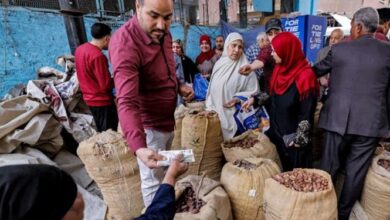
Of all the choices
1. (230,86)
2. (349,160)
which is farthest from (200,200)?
(230,86)

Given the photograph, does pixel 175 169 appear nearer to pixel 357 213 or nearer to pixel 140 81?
pixel 140 81

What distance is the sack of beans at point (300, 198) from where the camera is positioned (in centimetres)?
149

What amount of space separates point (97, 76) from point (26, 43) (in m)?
1.09

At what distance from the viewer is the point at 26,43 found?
117 inches

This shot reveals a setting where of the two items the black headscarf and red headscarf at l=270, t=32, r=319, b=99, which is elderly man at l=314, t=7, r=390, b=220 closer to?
red headscarf at l=270, t=32, r=319, b=99

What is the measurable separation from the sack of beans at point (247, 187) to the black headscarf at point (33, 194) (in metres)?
1.21

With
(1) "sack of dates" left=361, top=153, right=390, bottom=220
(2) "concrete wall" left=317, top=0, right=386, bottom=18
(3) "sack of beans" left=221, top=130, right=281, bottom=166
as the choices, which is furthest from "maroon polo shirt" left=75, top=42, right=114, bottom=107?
(2) "concrete wall" left=317, top=0, right=386, bottom=18

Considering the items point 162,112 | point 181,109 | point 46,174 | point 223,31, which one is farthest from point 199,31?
point 46,174

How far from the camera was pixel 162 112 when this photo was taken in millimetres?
1469

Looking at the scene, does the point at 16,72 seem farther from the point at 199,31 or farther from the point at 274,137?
the point at 199,31

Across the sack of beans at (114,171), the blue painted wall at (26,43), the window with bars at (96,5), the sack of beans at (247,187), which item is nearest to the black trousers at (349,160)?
the sack of beans at (247,187)

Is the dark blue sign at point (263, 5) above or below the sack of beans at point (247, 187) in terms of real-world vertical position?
above

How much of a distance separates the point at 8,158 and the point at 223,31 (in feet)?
14.0

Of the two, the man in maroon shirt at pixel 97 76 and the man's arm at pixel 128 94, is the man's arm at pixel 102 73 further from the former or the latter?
the man's arm at pixel 128 94
